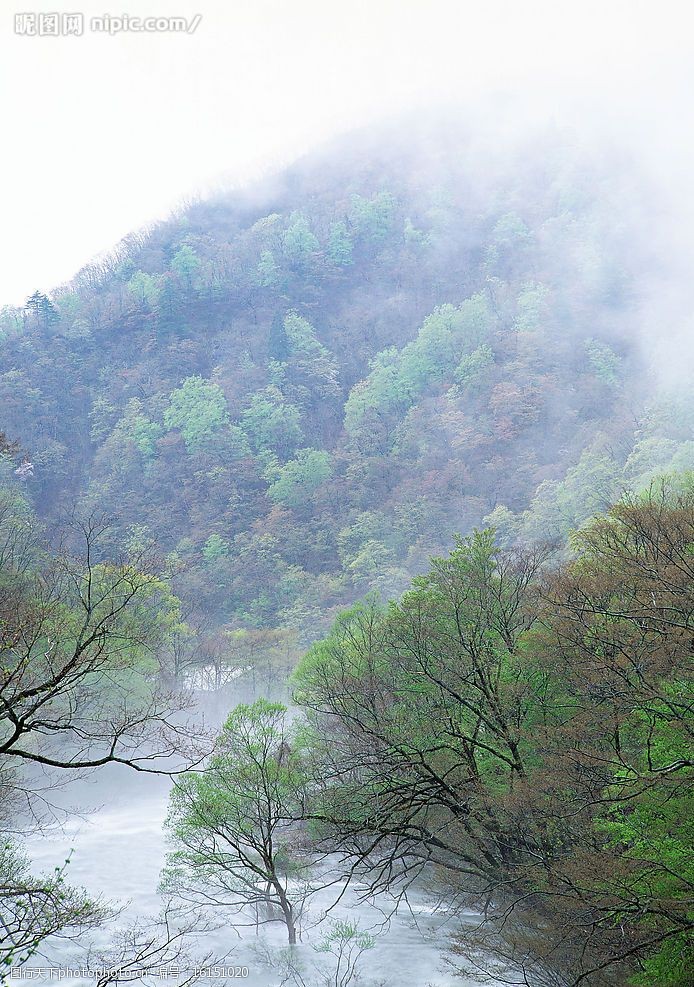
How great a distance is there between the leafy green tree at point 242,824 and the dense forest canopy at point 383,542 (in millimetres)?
180

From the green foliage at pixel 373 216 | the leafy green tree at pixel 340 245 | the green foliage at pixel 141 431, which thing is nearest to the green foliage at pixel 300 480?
the green foliage at pixel 141 431

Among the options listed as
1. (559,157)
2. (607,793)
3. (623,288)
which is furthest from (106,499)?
(559,157)

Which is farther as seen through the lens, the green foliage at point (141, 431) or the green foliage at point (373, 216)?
the green foliage at point (373, 216)

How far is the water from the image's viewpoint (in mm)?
18828

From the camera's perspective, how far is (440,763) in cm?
1568

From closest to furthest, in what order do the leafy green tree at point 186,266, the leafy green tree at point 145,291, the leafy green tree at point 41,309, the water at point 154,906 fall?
the water at point 154,906, the leafy green tree at point 41,309, the leafy green tree at point 145,291, the leafy green tree at point 186,266

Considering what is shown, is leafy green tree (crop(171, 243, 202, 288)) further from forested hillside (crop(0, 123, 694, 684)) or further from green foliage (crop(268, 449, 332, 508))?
green foliage (crop(268, 449, 332, 508))

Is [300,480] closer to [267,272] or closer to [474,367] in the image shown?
[474,367]

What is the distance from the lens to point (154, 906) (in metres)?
23.3

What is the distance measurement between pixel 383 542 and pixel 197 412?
37.3m

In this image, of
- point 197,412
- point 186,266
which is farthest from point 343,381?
point 186,266

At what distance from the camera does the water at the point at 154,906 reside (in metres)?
18.8

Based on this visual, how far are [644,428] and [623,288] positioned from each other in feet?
154

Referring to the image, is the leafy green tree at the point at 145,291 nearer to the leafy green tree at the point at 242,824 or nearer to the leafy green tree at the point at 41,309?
the leafy green tree at the point at 41,309
